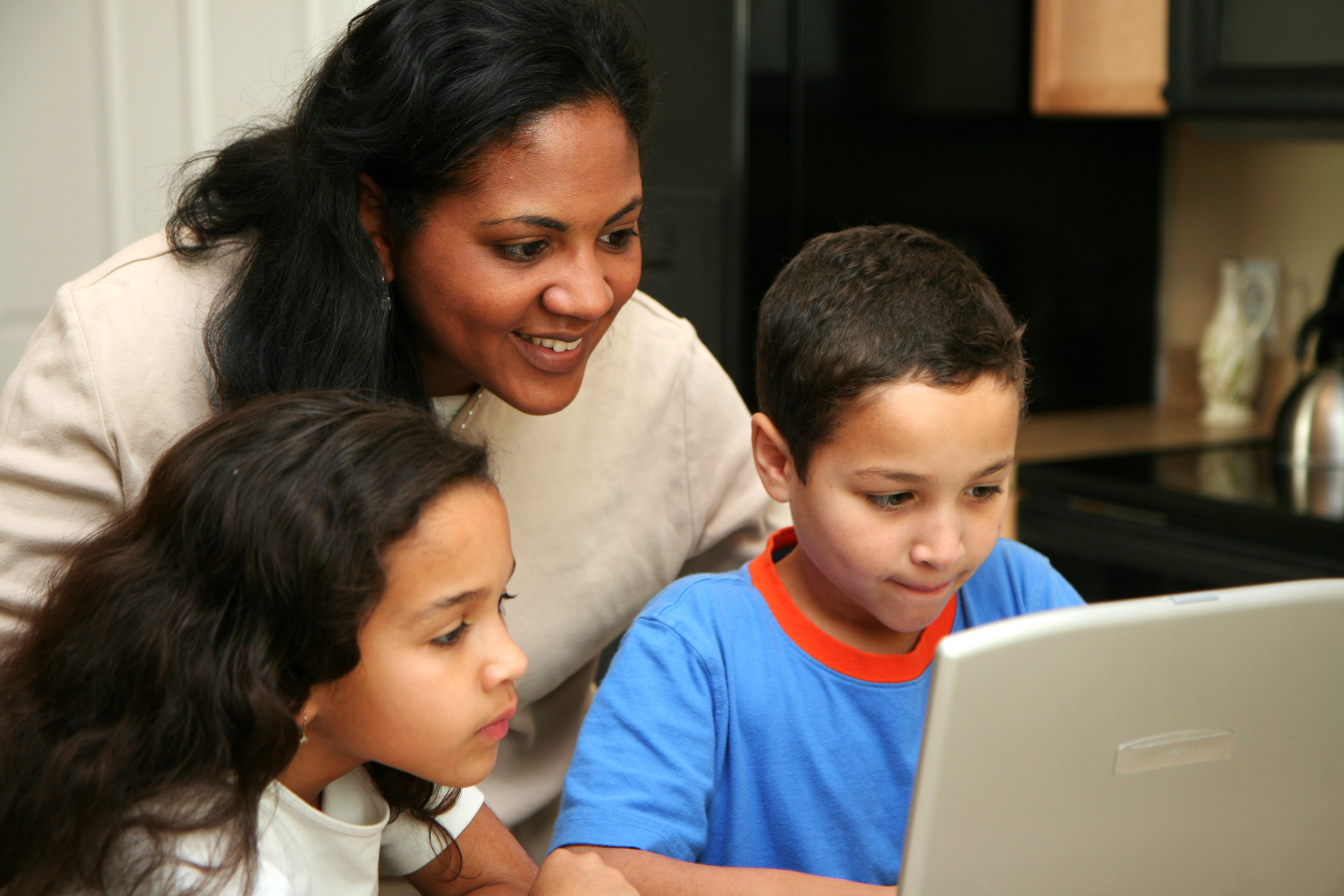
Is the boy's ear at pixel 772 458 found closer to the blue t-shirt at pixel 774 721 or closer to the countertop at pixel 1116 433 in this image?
the blue t-shirt at pixel 774 721

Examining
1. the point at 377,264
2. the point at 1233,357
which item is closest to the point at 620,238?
the point at 377,264

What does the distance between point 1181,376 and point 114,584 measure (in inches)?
104

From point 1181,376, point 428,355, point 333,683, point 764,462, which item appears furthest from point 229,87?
point 1181,376

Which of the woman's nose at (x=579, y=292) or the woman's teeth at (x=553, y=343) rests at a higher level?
the woman's nose at (x=579, y=292)

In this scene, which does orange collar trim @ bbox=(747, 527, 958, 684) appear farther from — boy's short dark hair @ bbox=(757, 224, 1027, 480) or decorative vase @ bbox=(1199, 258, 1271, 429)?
decorative vase @ bbox=(1199, 258, 1271, 429)

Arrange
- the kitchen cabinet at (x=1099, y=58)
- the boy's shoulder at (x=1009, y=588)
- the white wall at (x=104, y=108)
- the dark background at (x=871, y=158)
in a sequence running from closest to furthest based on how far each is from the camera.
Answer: the boy's shoulder at (x=1009, y=588), the white wall at (x=104, y=108), the dark background at (x=871, y=158), the kitchen cabinet at (x=1099, y=58)

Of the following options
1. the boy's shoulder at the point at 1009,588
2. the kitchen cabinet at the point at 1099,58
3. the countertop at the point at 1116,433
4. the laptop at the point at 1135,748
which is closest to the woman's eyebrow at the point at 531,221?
the boy's shoulder at the point at 1009,588

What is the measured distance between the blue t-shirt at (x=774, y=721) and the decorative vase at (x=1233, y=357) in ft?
6.17

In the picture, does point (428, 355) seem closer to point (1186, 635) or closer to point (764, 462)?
point (764, 462)

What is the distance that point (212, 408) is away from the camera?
1112 mm

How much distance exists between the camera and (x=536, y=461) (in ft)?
4.23

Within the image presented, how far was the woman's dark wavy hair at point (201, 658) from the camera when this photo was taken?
739 mm

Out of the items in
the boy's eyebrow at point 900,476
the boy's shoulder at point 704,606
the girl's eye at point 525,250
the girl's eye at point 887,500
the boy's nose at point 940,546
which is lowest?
the boy's shoulder at point 704,606

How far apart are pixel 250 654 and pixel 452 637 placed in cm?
11
